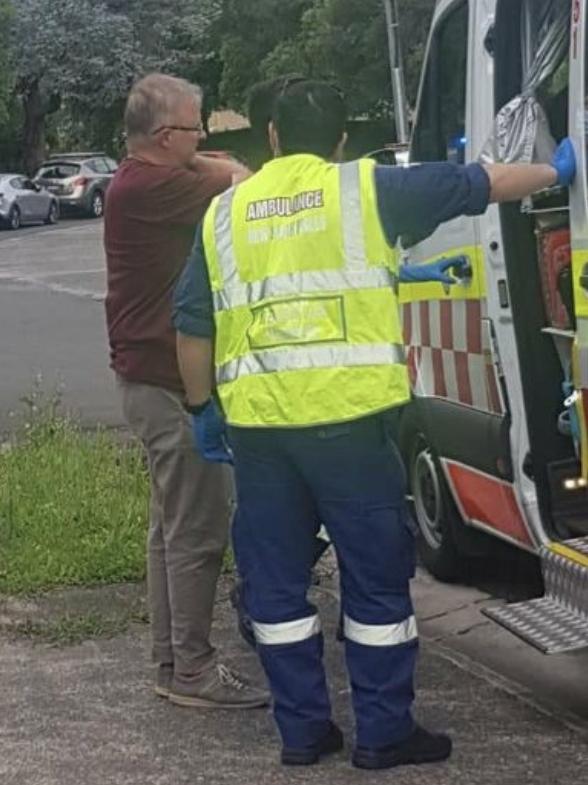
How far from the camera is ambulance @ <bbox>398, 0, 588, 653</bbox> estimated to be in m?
4.73

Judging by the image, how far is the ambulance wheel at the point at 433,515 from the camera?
627 cm

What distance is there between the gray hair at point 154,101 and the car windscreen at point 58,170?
35082 millimetres

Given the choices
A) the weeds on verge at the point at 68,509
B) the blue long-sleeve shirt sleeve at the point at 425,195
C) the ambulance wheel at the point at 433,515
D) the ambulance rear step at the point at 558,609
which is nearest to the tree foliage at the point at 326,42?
the weeds on verge at the point at 68,509

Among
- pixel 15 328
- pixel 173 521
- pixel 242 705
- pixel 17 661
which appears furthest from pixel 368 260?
pixel 15 328

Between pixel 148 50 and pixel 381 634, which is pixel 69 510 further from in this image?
pixel 148 50

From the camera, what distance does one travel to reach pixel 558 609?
15.7ft

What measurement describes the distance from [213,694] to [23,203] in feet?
104

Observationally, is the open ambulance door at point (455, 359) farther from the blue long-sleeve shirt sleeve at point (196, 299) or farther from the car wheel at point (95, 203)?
the car wheel at point (95, 203)

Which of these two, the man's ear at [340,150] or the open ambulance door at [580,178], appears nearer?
the man's ear at [340,150]

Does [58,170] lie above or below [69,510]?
above

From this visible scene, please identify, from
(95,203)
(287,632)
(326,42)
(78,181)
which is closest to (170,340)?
(287,632)

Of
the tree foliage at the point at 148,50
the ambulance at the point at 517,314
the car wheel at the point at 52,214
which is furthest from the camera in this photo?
the tree foliage at the point at 148,50

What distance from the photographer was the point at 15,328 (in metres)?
16.4

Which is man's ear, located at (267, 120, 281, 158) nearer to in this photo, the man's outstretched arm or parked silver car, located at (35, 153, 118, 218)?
the man's outstretched arm
